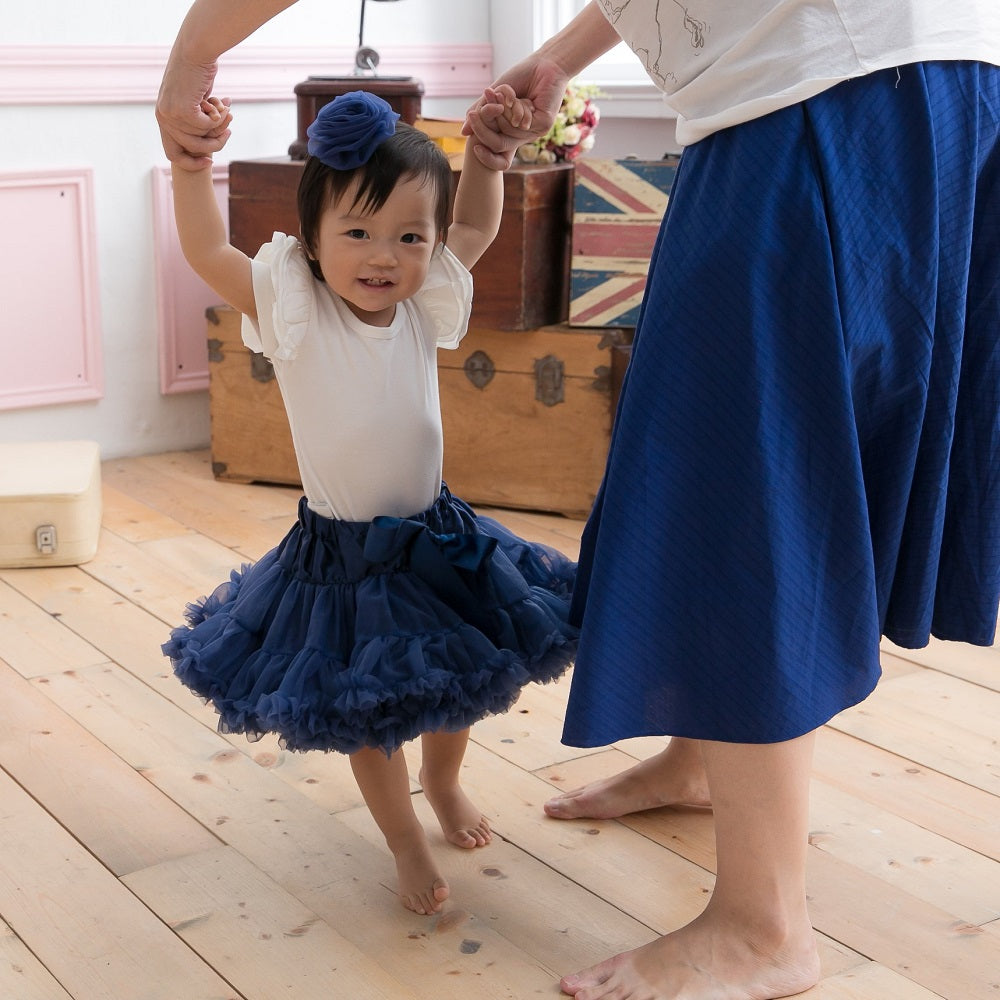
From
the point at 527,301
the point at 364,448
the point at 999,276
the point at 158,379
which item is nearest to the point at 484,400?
the point at 527,301

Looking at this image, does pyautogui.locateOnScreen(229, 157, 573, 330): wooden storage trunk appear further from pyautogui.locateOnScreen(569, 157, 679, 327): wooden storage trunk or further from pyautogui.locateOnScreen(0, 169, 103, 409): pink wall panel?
pyautogui.locateOnScreen(0, 169, 103, 409): pink wall panel

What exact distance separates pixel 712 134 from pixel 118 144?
246 cm

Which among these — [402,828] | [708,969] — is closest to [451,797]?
Answer: [402,828]

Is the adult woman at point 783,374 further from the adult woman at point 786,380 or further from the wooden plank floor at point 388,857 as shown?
the wooden plank floor at point 388,857

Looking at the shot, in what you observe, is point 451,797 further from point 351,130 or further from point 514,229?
point 514,229

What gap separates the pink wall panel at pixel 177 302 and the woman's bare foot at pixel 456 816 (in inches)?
82.7

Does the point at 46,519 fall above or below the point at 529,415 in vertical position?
below

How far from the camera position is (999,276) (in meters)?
1.30

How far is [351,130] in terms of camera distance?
1.41 m

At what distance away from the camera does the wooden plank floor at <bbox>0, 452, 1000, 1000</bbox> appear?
4.61 feet

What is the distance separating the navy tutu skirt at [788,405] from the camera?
1192 mm

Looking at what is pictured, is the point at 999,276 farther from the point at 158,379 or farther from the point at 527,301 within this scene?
the point at 158,379

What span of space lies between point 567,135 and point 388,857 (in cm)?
190

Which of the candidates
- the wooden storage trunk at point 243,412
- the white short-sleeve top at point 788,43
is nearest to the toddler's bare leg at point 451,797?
the white short-sleeve top at point 788,43
